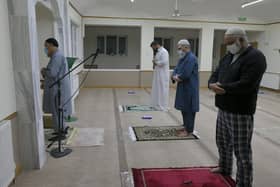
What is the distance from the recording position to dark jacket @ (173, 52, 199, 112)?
3.41 metres

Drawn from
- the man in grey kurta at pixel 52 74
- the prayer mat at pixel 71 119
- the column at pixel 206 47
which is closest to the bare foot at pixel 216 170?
the man in grey kurta at pixel 52 74

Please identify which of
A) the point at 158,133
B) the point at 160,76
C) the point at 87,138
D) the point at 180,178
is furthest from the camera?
the point at 160,76

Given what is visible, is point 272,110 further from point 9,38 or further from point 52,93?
point 9,38

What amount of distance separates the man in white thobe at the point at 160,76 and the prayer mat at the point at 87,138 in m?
1.93

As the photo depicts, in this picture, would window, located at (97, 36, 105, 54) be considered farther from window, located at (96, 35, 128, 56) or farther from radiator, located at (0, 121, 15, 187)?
radiator, located at (0, 121, 15, 187)

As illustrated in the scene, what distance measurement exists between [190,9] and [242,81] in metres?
6.98


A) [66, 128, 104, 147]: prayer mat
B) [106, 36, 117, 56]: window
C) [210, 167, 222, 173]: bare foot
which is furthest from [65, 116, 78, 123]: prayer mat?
[106, 36, 117, 56]: window

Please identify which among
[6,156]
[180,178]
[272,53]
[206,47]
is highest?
[206,47]

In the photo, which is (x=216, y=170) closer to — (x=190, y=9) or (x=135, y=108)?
(x=135, y=108)

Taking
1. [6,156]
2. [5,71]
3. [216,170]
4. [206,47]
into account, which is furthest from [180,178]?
[206,47]

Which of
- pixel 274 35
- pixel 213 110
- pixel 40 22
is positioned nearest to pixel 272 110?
pixel 213 110

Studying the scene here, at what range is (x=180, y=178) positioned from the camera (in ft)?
8.53

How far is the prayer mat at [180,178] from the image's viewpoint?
2.48m

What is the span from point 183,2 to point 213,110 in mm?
3773
